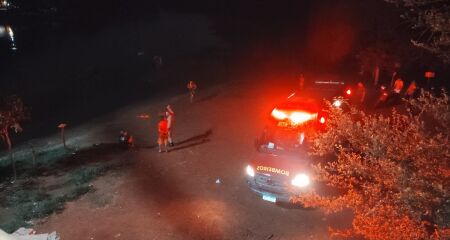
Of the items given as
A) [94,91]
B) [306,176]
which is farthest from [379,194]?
[94,91]

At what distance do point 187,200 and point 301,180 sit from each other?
11.4ft

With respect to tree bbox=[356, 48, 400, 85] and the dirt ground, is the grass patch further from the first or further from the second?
tree bbox=[356, 48, 400, 85]

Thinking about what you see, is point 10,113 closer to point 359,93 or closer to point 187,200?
point 187,200

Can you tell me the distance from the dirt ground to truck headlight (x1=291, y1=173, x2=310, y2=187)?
3.24 ft

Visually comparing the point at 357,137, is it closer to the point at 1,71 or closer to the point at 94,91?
the point at 94,91

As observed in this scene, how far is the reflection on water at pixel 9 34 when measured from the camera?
50688 mm

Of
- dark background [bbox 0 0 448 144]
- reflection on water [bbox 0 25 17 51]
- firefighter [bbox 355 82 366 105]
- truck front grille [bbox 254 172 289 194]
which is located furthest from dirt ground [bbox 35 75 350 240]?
reflection on water [bbox 0 25 17 51]

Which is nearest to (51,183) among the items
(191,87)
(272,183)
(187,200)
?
(187,200)

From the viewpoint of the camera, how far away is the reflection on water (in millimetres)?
50688

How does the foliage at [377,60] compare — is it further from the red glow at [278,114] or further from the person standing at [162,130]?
the person standing at [162,130]

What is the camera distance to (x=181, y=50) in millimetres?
44438

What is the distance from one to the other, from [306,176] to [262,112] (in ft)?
34.3

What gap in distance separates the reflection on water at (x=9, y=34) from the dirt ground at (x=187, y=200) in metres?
40.6

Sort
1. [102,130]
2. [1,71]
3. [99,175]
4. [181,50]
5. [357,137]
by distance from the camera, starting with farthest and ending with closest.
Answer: [181,50], [1,71], [102,130], [99,175], [357,137]
